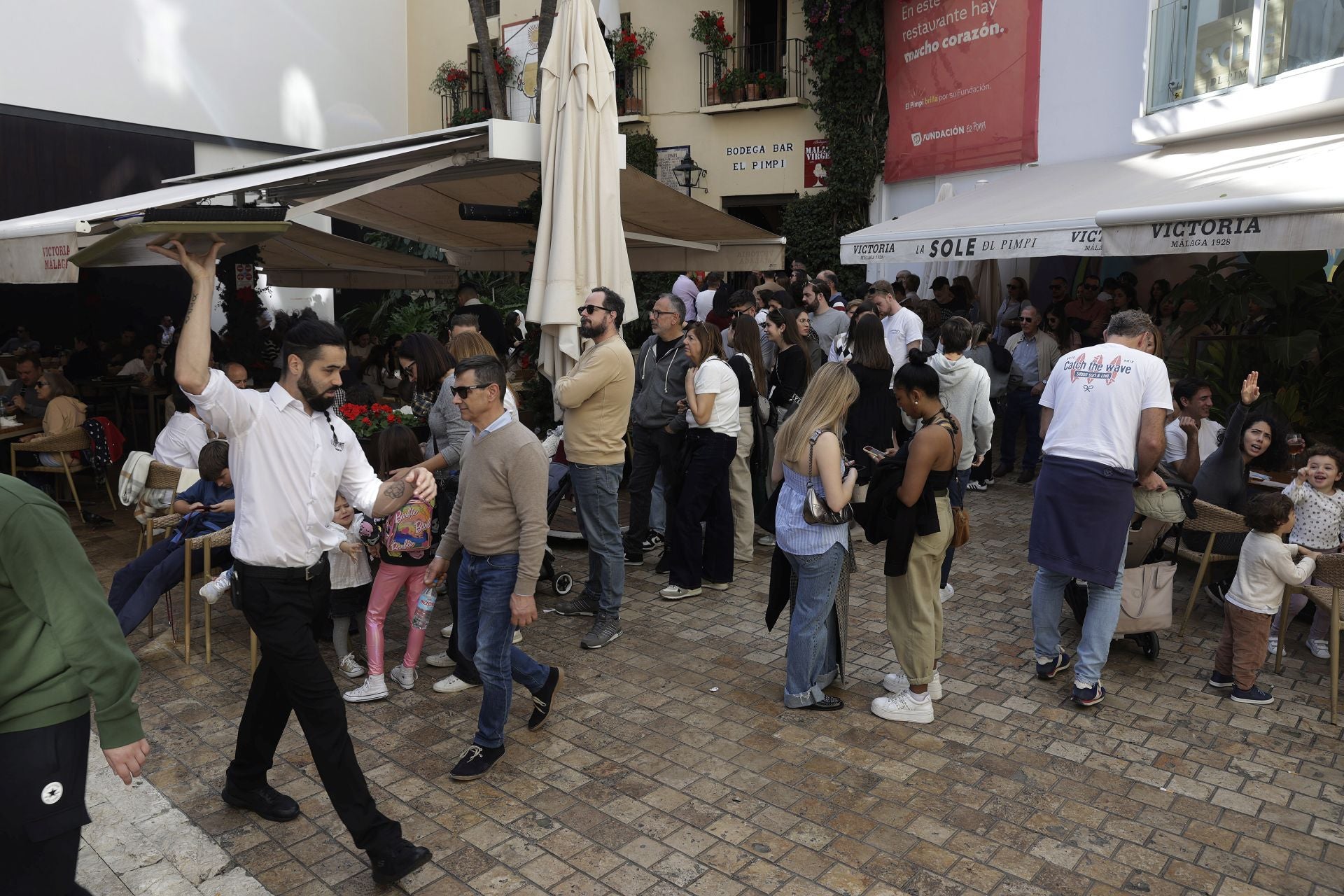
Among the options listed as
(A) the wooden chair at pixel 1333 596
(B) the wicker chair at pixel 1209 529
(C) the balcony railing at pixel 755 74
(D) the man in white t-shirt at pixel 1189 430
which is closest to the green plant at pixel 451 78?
(C) the balcony railing at pixel 755 74

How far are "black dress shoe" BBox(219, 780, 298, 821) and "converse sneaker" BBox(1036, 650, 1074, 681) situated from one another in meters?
3.74

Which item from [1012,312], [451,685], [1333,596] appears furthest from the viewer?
[1012,312]

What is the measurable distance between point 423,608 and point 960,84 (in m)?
12.9

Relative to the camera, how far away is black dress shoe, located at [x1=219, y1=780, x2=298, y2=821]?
12.7 ft

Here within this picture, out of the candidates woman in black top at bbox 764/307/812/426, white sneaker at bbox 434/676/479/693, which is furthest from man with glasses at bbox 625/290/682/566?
white sneaker at bbox 434/676/479/693

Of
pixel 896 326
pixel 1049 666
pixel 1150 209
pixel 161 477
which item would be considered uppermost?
pixel 1150 209

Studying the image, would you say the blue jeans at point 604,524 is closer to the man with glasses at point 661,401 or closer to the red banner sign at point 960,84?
the man with glasses at point 661,401

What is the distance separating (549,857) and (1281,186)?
23.1ft

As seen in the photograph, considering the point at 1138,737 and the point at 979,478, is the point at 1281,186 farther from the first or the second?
the point at 1138,737

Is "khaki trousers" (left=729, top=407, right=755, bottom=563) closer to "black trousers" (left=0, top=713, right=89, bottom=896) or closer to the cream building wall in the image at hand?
"black trousers" (left=0, top=713, right=89, bottom=896)

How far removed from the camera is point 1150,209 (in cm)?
786

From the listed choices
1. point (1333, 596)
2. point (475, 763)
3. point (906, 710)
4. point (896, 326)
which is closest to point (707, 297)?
point (896, 326)

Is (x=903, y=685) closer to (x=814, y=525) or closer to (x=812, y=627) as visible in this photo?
(x=812, y=627)

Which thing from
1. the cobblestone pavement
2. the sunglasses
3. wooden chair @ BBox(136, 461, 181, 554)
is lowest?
the cobblestone pavement
